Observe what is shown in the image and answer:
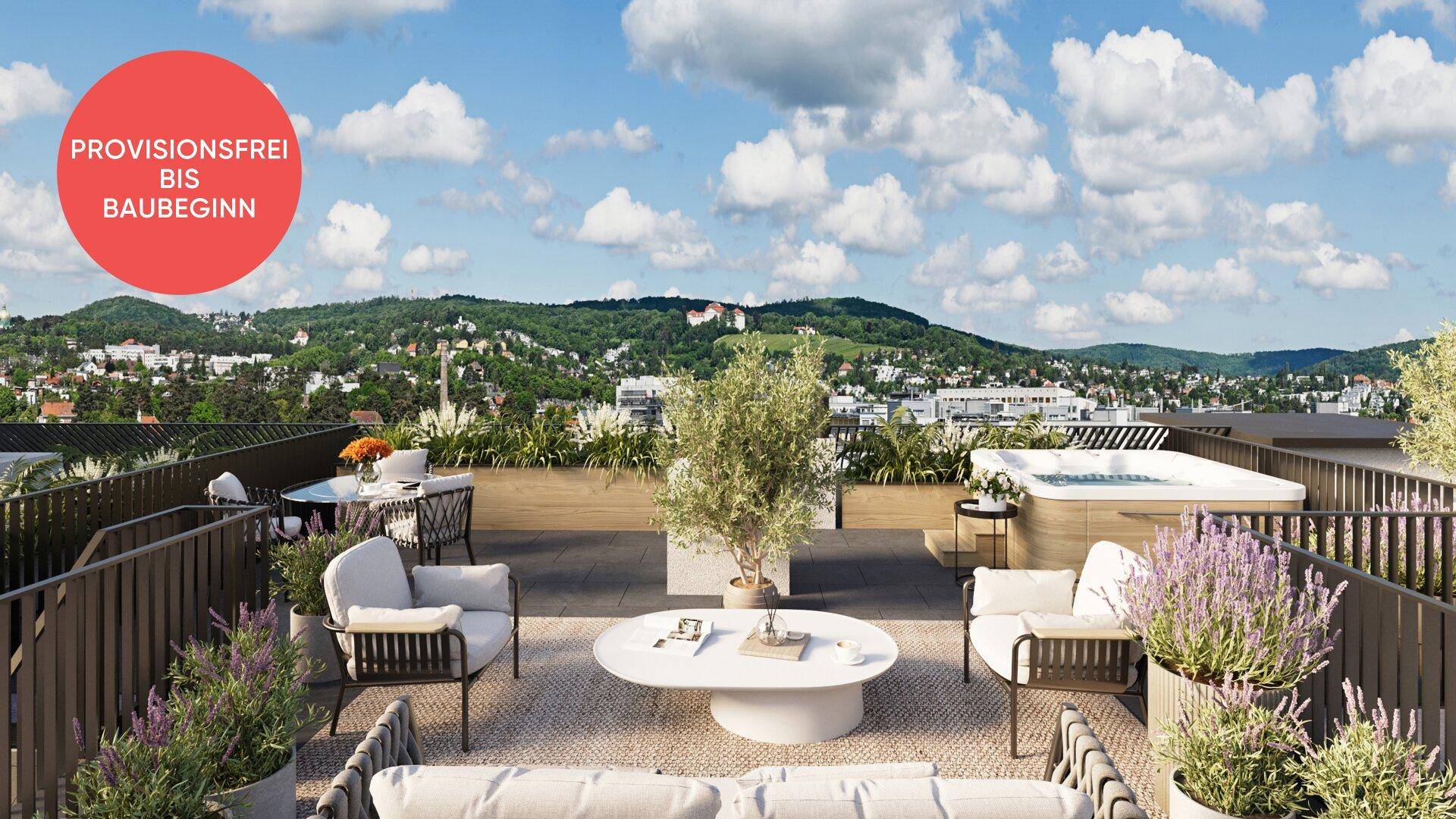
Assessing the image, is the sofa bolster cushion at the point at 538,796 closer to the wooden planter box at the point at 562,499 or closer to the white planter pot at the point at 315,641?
the white planter pot at the point at 315,641

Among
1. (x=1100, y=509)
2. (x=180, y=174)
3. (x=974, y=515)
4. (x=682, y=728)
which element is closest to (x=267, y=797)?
(x=682, y=728)

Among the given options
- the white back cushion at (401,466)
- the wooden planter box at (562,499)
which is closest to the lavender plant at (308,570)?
the white back cushion at (401,466)

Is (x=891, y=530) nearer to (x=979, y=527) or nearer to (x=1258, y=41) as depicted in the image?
(x=979, y=527)

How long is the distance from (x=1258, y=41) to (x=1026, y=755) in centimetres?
2156

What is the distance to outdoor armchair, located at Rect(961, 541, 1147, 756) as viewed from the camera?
370 cm

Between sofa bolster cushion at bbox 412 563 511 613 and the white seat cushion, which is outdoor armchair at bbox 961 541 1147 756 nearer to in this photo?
sofa bolster cushion at bbox 412 563 511 613

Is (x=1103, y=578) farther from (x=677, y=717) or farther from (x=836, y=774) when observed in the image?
(x=836, y=774)

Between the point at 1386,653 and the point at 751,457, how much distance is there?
3.07m

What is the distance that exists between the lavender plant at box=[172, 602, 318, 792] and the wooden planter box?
5697mm

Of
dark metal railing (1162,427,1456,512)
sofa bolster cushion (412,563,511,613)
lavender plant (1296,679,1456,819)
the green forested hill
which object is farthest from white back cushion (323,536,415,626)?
the green forested hill

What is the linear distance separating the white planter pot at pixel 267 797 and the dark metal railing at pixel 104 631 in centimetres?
47

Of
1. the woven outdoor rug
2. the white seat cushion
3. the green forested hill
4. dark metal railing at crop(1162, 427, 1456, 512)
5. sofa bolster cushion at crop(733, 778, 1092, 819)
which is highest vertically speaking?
the green forested hill

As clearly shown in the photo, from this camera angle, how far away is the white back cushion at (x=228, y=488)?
6410 millimetres

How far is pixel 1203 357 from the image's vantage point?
23.4 m
